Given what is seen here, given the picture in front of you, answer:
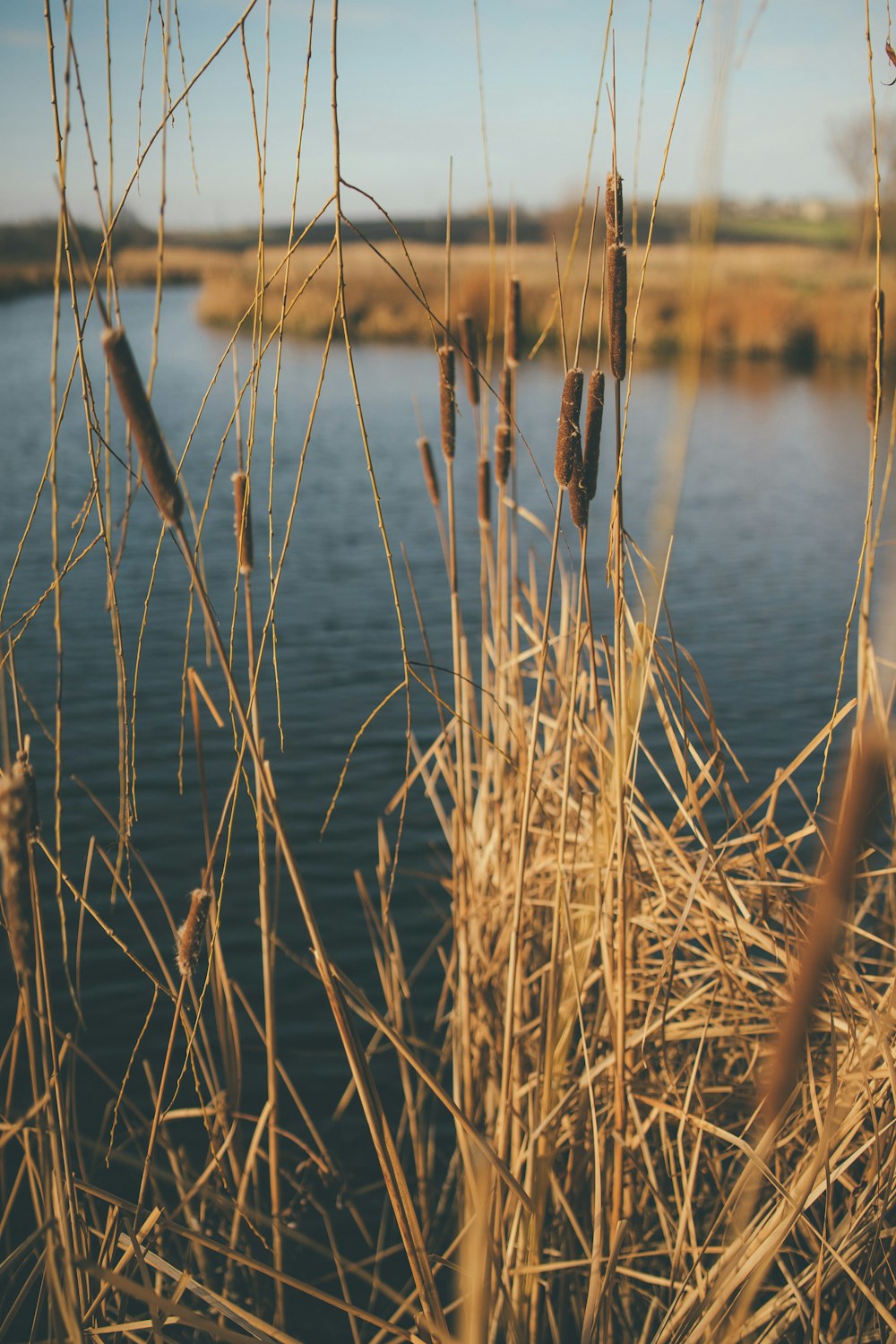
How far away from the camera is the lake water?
181 inches

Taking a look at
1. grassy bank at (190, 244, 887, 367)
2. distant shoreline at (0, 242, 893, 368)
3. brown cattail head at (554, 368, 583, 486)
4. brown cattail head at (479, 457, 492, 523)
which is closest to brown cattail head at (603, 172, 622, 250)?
brown cattail head at (554, 368, 583, 486)

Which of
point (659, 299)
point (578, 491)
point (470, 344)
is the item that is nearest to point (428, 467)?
point (470, 344)

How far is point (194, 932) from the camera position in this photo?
1328 mm

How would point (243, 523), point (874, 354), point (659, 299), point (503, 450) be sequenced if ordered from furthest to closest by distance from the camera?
point (659, 299)
point (503, 450)
point (874, 354)
point (243, 523)

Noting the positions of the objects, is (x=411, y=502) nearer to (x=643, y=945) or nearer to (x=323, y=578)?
(x=323, y=578)

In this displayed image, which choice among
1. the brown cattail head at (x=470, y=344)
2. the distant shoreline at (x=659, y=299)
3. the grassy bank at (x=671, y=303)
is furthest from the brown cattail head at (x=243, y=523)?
the distant shoreline at (x=659, y=299)

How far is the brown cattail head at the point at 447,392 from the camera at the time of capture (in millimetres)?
1789

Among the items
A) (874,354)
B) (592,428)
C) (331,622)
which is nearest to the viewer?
(592,428)

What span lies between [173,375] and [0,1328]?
60.2ft

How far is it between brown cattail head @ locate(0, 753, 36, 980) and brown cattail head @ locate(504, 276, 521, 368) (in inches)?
54.0

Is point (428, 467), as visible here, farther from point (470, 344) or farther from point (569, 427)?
point (569, 427)

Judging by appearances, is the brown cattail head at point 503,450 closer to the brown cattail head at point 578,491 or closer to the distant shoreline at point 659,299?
the brown cattail head at point 578,491

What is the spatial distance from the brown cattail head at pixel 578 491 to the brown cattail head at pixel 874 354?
51cm

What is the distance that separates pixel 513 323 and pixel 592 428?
0.72 m
